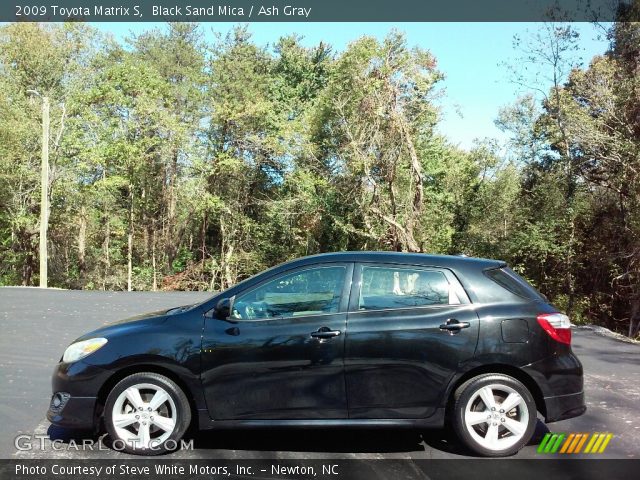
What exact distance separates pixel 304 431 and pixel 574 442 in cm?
209

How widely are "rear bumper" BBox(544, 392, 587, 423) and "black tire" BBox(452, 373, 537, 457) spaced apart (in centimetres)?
11

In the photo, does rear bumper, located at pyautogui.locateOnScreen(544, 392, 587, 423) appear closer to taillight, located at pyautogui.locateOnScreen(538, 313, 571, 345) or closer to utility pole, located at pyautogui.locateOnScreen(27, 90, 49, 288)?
taillight, located at pyautogui.locateOnScreen(538, 313, 571, 345)

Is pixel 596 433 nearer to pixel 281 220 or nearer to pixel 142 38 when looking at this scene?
pixel 281 220

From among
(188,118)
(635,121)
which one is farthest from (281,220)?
(635,121)

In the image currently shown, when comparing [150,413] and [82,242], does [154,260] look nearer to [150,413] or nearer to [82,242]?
[82,242]

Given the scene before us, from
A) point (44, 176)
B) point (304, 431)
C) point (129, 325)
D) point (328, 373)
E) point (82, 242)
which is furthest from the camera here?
point (82, 242)

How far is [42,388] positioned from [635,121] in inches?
831

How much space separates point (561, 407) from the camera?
14.1ft

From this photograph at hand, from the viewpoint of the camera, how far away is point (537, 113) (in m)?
32.0

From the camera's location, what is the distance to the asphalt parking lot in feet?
14.1

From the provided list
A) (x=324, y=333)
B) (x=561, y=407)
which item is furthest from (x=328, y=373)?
(x=561, y=407)

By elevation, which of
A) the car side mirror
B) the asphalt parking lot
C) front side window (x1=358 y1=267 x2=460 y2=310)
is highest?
front side window (x1=358 y1=267 x2=460 y2=310)

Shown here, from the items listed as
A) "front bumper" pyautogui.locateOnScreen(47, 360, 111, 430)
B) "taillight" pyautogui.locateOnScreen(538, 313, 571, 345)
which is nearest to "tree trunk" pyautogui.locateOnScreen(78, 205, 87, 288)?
"front bumper" pyautogui.locateOnScreen(47, 360, 111, 430)

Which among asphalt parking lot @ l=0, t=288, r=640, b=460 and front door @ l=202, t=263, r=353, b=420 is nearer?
front door @ l=202, t=263, r=353, b=420
